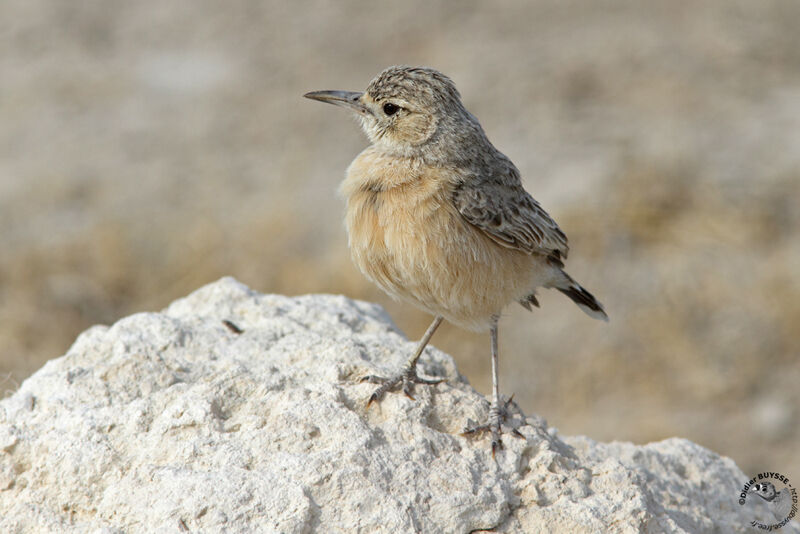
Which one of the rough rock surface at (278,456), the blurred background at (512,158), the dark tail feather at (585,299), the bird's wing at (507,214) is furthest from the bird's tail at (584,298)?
the blurred background at (512,158)

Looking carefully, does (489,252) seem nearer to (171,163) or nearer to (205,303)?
(205,303)

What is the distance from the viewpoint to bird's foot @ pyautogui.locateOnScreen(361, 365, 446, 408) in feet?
14.7

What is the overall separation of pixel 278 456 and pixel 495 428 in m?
1.12

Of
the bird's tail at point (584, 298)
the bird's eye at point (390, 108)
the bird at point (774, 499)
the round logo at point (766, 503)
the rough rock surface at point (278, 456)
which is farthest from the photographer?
the bird's tail at point (584, 298)

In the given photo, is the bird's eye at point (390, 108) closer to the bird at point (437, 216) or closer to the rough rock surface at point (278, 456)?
the bird at point (437, 216)

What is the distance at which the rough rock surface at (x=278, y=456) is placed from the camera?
3.82m

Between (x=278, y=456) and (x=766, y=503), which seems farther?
(x=766, y=503)

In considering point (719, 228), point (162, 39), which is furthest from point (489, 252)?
point (162, 39)

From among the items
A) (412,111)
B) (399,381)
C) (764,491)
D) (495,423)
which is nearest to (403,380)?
(399,381)

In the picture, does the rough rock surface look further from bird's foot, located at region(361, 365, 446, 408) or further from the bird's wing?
the bird's wing

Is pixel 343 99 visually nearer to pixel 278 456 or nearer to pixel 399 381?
pixel 399 381

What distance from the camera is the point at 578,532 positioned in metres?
Answer: 4.09

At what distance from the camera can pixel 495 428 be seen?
14.9 feet

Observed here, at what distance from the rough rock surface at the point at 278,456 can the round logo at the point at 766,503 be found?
7 centimetres
